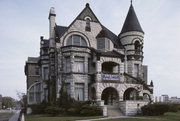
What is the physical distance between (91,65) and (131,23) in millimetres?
11667

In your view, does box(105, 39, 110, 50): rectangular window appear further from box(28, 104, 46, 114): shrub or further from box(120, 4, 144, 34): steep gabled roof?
box(28, 104, 46, 114): shrub

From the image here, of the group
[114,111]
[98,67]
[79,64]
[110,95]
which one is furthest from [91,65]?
[114,111]

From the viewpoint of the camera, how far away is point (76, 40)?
3409cm

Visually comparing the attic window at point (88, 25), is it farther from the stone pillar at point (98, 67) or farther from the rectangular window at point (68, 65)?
the stone pillar at point (98, 67)

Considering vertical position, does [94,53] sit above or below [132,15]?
below

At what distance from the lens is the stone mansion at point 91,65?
31578 mm

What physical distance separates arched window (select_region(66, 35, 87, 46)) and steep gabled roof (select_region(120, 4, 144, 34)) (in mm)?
8812

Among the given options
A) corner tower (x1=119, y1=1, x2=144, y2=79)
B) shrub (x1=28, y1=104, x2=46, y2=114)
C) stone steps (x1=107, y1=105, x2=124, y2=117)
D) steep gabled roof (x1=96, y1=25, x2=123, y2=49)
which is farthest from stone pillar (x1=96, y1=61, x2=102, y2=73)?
shrub (x1=28, y1=104, x2=46, y2=114)

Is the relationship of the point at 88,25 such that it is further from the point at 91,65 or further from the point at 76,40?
the point at 91,65

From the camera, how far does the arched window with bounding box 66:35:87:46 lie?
33.8 m

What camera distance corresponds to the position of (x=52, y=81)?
3344 centimetres

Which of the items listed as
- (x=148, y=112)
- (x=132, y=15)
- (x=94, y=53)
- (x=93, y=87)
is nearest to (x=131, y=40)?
(x=132, y=15)

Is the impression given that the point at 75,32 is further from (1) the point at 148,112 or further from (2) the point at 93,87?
(1) the point at 148,112

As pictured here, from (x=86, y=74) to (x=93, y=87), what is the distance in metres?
2.10
